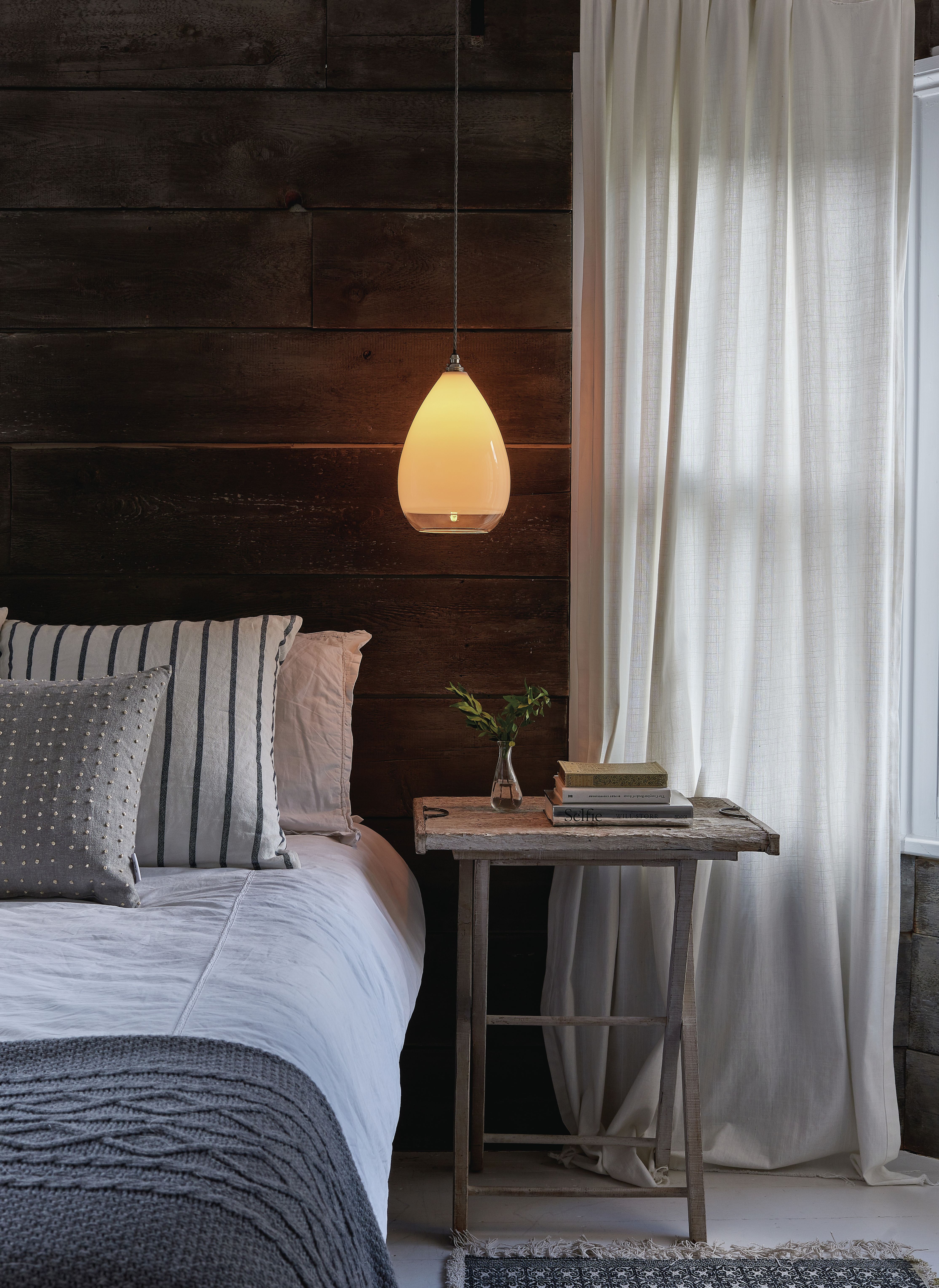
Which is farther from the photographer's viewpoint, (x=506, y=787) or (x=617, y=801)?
(x=506, y=787)

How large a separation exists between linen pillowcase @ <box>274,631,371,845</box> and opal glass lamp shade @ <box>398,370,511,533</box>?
36 centimetres

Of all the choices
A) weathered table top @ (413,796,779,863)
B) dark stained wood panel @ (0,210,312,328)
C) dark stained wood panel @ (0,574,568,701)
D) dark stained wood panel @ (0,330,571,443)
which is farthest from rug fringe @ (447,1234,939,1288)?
dark stained wood panel @ (0,210,312,328)

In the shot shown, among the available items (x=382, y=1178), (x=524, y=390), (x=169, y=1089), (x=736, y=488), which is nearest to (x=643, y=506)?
A: (x=736, y=488)

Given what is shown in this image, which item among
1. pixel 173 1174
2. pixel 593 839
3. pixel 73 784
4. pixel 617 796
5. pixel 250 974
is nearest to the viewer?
pixel 173 1174

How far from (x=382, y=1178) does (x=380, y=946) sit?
425 millimetres

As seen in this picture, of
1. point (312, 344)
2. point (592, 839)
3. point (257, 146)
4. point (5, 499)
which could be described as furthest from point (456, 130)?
point (592, 839)

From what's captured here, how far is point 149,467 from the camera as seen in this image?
2.18 metres

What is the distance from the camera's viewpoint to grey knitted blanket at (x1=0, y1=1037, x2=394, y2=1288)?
68cm

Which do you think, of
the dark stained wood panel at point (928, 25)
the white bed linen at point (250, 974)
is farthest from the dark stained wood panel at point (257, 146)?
the white bed linen at point (250, 974)

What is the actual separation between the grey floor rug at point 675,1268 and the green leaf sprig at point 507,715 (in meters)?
0.90

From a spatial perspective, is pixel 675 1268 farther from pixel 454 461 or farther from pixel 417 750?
pixel 454 461

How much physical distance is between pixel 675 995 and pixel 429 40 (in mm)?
2028

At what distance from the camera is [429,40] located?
7.06 ft

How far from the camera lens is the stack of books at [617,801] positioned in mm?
1823
